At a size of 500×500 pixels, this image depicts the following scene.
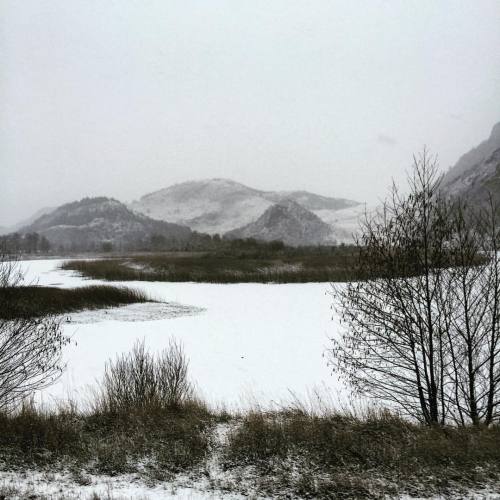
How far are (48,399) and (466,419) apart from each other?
1031cm

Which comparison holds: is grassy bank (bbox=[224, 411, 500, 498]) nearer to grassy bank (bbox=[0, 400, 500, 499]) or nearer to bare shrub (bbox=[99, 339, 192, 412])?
grassy bank (bbox=[0, 400, 500, 499])

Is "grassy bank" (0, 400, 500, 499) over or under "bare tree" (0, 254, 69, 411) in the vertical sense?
under

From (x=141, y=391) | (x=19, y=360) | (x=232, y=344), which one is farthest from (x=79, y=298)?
(x=141, y=391)

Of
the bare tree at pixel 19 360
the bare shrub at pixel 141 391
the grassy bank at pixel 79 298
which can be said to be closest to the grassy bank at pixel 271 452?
the bare shrub at pixel 141 391

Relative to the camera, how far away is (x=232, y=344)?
17.5 m

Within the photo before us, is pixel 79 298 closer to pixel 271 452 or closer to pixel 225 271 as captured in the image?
pixel 271 452

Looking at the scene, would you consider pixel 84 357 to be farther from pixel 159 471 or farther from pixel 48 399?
pixel 159 471

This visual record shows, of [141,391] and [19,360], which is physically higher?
[19,360]

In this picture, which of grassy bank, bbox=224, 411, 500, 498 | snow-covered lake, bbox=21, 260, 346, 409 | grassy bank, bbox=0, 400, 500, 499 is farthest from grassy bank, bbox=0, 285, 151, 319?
grassy bank, bbox=224, 411, 500, 498

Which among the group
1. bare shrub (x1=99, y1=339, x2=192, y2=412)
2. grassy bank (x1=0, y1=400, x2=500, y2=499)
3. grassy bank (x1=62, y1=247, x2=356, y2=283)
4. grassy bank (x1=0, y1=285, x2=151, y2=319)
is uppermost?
grassy bank (x1=62, y1=247, x2=356, y2=283)

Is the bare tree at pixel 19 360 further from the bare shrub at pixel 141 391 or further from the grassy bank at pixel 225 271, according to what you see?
the grassy bank at pixel 225 271

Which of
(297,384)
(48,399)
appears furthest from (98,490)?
(297,384)

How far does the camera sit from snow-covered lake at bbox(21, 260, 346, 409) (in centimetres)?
1166

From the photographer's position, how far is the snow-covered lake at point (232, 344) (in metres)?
11.7
